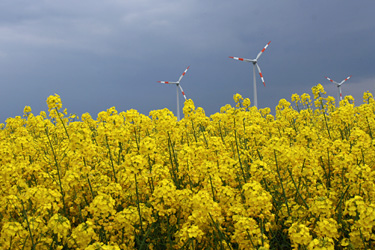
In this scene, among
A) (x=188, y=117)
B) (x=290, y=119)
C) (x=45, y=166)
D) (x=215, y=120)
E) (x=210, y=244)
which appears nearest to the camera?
(x=210, y=244)

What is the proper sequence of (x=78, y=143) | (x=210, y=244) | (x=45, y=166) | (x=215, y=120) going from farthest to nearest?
(x=215, y=120) < (x=45, y=166) < (x=78, y=143) < (x=210, y=244)

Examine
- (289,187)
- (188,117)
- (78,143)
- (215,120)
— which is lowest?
(289,187)

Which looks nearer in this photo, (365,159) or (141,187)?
(141,187)

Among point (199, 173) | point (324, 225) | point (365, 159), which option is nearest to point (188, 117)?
point (199, 173)

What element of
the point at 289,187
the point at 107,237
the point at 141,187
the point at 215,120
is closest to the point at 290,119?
the point at 215,120

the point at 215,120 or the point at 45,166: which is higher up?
the point at 215,120

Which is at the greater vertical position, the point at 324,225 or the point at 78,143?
the point at 78,143

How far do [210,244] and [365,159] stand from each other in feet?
15.7

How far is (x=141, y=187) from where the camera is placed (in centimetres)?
650

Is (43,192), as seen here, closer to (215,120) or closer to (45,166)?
(45,166)

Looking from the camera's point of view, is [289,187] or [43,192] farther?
[289,187]

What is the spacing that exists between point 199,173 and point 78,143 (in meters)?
2.84

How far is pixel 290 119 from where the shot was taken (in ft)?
53.3

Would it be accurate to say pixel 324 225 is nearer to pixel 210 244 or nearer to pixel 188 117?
pixel 210 244
